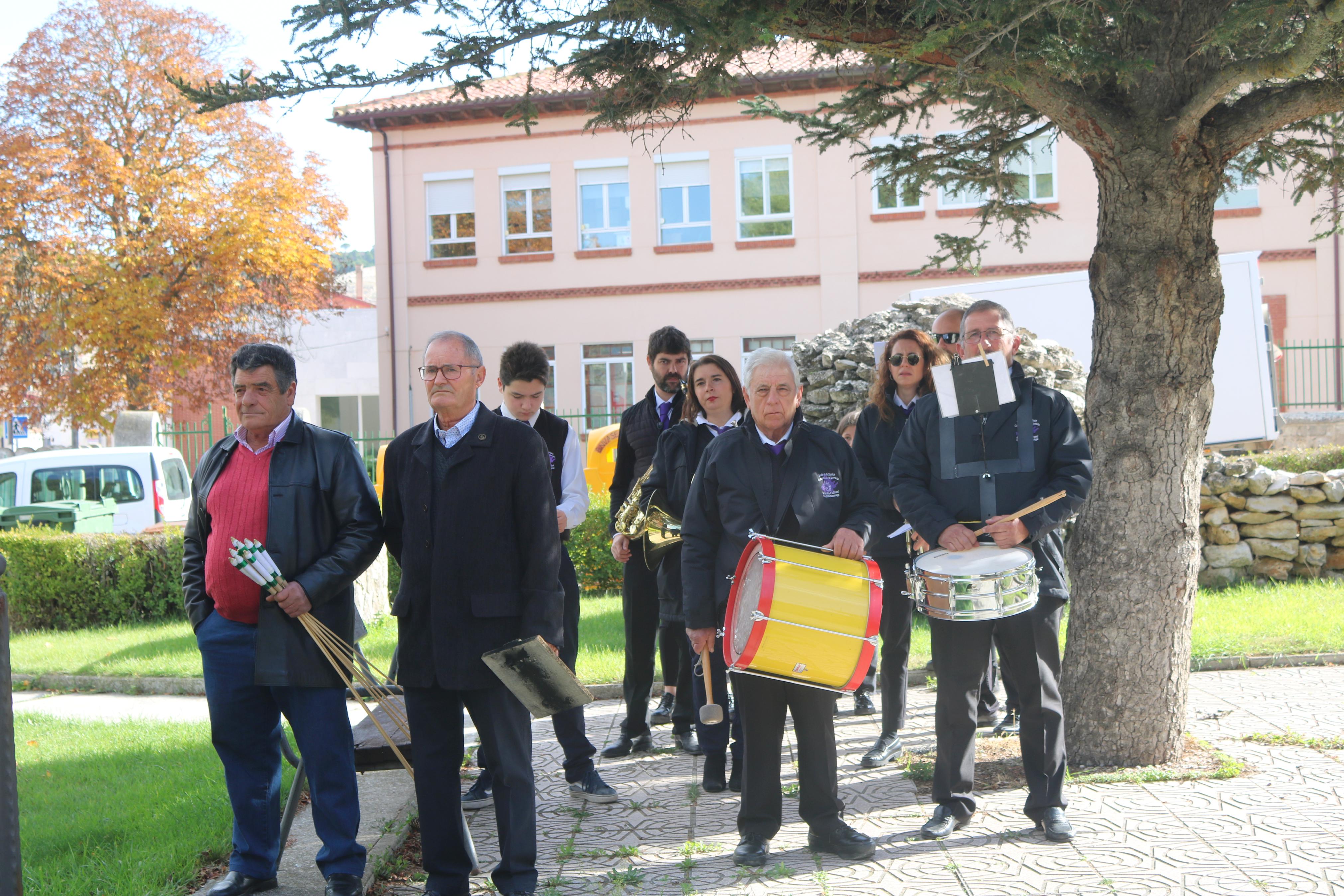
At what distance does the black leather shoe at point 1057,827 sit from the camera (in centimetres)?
446

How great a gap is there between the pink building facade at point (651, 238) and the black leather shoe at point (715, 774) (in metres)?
18.1

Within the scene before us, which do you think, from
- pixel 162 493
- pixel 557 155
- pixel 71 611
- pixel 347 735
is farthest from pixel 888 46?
pixel 557 155

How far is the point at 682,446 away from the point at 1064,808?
241cm

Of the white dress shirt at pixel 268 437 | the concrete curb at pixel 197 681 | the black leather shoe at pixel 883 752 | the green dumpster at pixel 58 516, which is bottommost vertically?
the concrete curb at pixel 197 681

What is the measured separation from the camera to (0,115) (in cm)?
2316

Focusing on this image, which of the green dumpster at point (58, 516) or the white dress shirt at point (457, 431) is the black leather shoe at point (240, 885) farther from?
the green dumpster at point (58, 516)

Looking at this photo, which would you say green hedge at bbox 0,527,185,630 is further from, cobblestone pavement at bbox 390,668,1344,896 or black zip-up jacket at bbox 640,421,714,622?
black zip-up jacket at bbox 640,421,714,622

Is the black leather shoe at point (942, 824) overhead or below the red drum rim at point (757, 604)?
below

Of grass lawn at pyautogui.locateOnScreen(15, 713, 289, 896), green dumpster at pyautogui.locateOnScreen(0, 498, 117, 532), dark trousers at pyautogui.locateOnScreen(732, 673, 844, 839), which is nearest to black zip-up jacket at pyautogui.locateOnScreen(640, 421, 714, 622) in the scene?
dark trousers at pyautogui.locateOnScreen(732, 673, 844, 839)

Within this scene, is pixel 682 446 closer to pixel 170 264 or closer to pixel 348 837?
pixel 348 837

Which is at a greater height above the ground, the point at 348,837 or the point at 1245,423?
the point at 1245,423

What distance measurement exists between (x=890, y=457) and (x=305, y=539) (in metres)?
3.04

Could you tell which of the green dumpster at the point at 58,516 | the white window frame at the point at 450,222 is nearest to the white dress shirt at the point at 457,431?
the green dumpster at the point at 58,516

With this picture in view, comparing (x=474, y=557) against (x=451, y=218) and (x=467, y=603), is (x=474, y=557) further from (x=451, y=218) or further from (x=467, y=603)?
(x=451, y=218)
